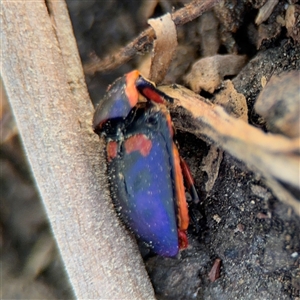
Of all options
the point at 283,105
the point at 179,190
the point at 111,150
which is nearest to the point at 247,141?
the point at 283,105

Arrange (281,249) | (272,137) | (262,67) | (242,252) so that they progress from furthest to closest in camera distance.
Answer: (262,67) → (242,252) → (281,249) → (272,137)

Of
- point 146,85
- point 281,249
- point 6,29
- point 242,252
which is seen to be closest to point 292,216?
point 281,249

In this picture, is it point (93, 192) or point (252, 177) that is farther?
point (93, 192)

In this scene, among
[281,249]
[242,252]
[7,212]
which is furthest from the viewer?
[7,212]

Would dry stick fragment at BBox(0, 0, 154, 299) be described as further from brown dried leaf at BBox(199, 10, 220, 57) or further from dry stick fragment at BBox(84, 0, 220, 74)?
brown dried leaf at BBox(199, 10, 220, 57)

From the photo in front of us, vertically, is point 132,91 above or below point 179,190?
above

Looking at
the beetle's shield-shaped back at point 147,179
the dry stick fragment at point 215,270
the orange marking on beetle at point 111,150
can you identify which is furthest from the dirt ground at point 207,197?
the orange marking on beetle at point 111,150

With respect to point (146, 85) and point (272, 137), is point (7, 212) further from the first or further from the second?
point (272, 137)

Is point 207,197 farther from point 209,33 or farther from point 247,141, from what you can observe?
point 209,33
